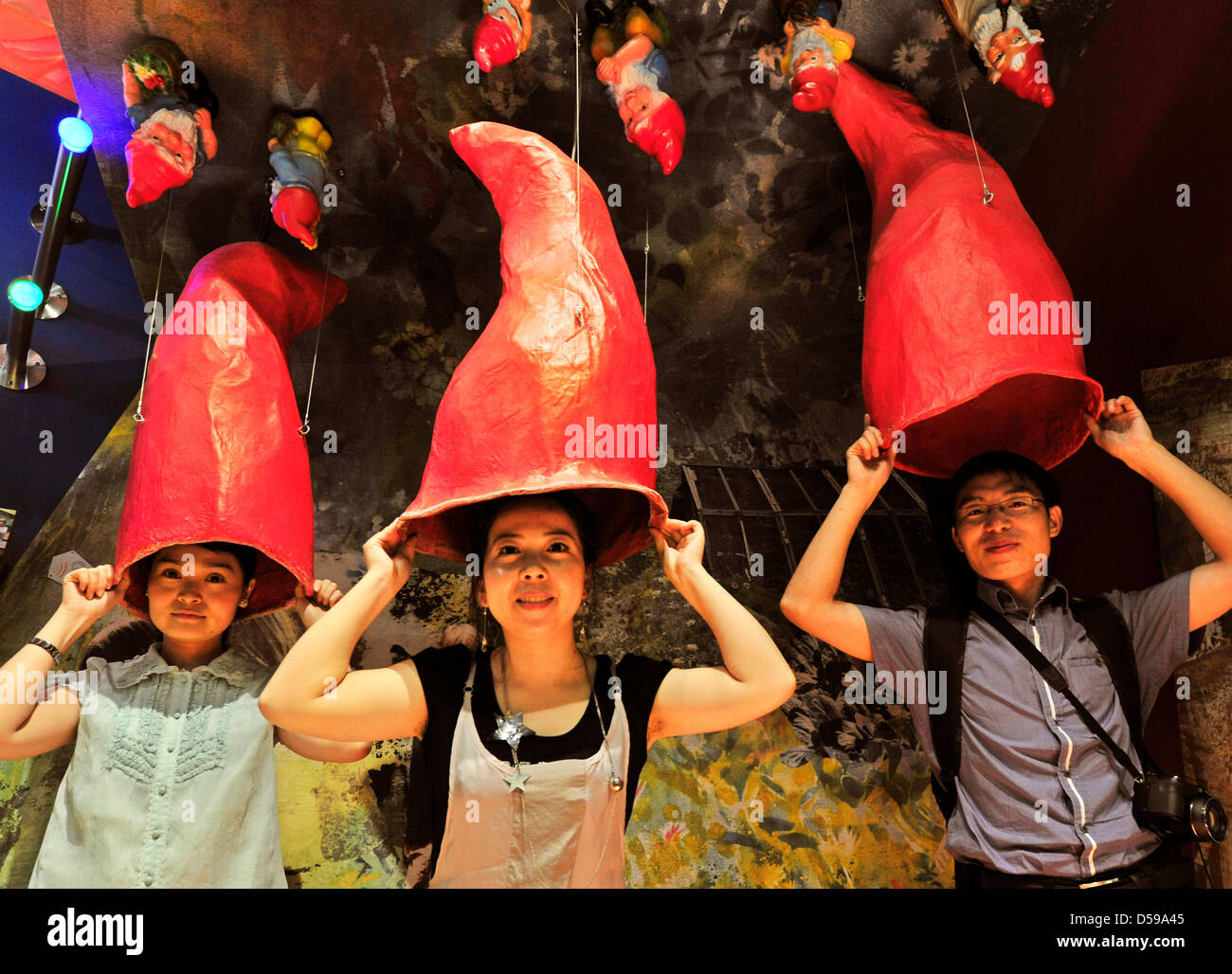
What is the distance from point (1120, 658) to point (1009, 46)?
1.28m

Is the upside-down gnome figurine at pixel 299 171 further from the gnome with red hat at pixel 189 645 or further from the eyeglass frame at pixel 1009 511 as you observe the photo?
the eyeglass frame at pixel 1009 511

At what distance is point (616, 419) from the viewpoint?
6.06 ft

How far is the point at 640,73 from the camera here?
7.13ft

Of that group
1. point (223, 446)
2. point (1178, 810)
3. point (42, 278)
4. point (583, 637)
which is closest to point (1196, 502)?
point (1178, 810)

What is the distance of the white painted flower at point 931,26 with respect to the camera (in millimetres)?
2398

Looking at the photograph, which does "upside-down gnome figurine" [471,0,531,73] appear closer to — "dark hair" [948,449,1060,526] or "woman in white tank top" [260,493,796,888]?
"woman in white tank top" [260,493,796,888]

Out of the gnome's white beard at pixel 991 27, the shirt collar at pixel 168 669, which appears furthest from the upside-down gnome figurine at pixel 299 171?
the gnome's white beard at pixel 991 27

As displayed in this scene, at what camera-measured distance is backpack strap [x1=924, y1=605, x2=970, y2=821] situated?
1.94 m

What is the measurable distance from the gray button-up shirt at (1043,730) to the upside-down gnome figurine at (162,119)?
1.77 meters

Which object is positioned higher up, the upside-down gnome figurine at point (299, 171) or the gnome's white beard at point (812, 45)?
the gnome's white beard at point (812, 45)

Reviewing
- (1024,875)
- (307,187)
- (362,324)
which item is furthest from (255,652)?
(1024,875)

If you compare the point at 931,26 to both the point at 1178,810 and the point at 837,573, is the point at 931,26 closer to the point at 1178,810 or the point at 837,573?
the point at 837,573

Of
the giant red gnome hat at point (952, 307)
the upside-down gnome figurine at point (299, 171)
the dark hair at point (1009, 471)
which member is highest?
the upside-down gnome figurine at point (299, 171)

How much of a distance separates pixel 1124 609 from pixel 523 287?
1337mm
